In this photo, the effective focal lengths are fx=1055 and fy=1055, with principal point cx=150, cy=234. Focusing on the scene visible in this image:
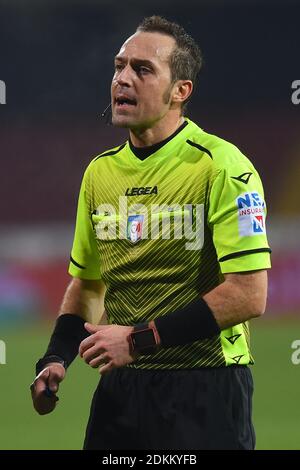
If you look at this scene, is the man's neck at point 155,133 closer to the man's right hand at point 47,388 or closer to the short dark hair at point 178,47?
the short dark hair at point 178,47

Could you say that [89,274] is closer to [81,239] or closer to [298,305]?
[81,239]

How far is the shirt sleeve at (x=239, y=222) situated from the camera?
329 centimetres

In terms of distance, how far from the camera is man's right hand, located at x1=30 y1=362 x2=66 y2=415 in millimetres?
3521

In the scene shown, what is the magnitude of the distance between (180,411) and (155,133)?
0.95 meters

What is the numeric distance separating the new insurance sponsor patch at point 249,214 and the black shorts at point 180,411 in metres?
0.47

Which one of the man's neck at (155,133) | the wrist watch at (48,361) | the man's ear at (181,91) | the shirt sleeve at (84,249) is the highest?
the man's ear at (181,91)

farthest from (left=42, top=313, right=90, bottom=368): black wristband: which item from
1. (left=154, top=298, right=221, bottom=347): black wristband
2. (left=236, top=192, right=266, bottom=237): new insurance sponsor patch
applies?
(left=236, top=192, right=266, bottom=237): new insurance sponsor patch

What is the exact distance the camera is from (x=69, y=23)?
23.9 metres

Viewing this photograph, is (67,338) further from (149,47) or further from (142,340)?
(149,47)

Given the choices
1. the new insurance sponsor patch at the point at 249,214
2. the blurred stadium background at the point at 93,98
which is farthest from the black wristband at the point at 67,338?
the blurred stadium background at the point at 93,98

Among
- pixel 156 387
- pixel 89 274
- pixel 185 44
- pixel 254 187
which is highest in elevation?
pixel 185 44
